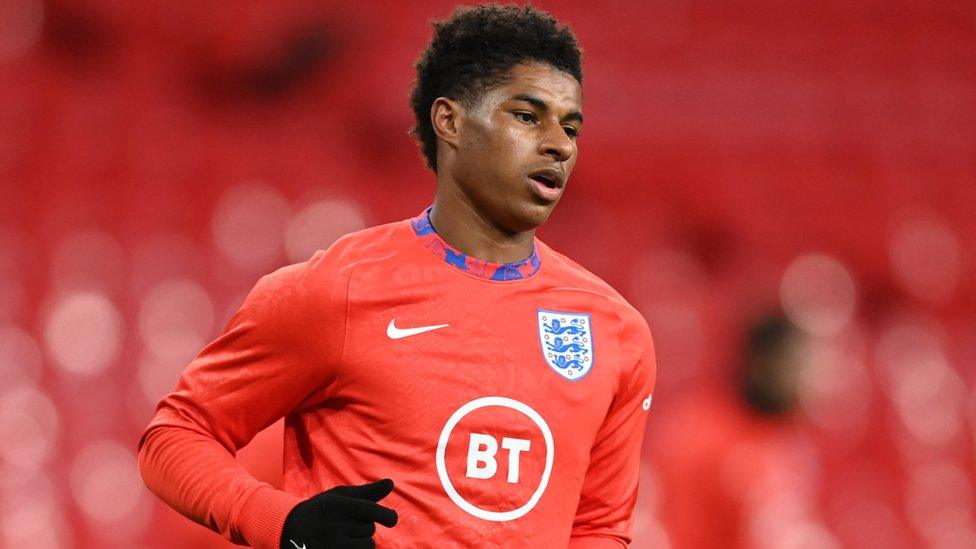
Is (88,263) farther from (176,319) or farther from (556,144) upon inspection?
(556,144)

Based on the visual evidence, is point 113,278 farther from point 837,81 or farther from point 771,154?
point 837,81

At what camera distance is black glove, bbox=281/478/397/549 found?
3.49ft

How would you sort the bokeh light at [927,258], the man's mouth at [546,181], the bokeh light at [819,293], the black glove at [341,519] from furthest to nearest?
1. the bokeh light at [927,258]
2. the bokeh light at [819,293]
3. the man's mouth at [546,181]
4. the black glove at [341,519]

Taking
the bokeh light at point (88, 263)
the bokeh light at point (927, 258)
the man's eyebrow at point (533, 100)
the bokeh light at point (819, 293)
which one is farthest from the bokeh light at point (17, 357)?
the bokeh light at point (927, 258)

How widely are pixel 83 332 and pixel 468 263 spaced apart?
2486 millimetres

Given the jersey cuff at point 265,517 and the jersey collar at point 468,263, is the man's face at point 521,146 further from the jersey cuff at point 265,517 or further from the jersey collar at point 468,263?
the jersey cuff at point 265,517

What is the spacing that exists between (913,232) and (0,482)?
9.76 ft

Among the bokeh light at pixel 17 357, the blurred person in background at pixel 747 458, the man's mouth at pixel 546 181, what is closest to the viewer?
the man's mouth at pixel 546 181

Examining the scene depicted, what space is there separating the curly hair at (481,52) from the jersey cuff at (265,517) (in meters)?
0.48

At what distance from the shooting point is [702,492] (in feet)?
8.50

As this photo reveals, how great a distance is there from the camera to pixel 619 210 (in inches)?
150

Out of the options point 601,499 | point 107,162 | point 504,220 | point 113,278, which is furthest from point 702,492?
point 107,162

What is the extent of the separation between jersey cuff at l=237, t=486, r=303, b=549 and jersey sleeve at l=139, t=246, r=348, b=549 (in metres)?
0.03

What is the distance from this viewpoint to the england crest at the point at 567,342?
4.14 ft
